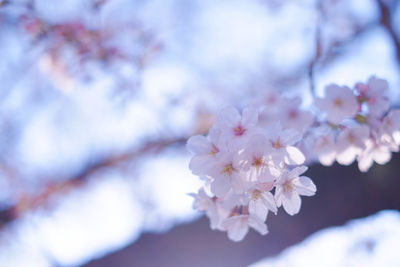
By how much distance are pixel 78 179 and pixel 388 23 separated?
137 inches

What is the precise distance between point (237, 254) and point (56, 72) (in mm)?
3240

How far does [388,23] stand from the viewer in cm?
209

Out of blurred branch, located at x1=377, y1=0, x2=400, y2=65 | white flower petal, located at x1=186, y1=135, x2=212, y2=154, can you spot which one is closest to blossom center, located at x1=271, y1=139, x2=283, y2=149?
white flower petal, located at x1=186, y1=135, x2=212, y2=154

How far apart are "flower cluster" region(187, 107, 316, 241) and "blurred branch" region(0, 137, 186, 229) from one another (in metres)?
2.05

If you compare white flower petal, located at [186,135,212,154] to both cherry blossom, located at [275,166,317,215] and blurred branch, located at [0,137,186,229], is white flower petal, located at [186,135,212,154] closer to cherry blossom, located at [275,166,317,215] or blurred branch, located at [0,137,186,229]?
cherry blossom, located at [275,166,317,215]

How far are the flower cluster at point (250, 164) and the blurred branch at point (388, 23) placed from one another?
1525mm

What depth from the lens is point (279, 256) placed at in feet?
6.06

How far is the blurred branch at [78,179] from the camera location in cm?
299

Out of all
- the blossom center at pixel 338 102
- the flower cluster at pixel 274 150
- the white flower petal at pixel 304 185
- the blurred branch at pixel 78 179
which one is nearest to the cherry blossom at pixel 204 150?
the flower cluster at pixel 274 150

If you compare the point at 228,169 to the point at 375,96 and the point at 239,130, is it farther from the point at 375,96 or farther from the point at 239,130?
the point at 375,96

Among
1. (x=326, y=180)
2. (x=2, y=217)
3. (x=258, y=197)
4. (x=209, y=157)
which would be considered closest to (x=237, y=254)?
(x=326, y=180)

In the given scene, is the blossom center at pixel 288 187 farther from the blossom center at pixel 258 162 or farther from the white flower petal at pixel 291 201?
the blossom center at pixel 258 162

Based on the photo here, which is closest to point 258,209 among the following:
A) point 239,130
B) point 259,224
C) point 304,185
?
point 259,224

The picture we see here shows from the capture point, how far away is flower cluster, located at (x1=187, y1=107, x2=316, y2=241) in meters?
0.86
